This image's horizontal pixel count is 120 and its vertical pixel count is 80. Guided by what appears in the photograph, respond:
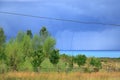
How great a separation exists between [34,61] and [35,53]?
2431 millimetres

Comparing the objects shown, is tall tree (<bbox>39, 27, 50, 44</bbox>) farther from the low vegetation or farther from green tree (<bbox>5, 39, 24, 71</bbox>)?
green tree (<bbox>5, 39, 24, 71</bbox>)

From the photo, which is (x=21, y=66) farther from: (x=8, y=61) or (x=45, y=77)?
(x=45, y=77)

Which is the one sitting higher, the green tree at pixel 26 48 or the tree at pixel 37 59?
the green tree at pixel 26 48

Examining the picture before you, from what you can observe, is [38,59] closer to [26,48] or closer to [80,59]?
[26,48]

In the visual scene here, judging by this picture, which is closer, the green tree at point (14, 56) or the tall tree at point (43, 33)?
the green tree at point (14, 56)

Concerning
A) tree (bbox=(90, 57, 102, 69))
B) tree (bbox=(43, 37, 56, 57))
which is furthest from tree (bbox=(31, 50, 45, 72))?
tree (bbox=(43, 37, 56, 57))

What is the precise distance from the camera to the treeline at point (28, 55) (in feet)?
142

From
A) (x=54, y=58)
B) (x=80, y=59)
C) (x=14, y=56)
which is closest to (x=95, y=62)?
(x=80, y=59)

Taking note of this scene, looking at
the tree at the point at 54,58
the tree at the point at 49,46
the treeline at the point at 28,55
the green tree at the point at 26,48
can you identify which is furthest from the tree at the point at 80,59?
the green tree at the point at 26,48

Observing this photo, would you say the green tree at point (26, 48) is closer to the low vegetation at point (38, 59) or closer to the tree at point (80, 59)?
the low vegetation at point (38, 59)

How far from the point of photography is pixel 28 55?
53.0 meters

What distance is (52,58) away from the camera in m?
52.7

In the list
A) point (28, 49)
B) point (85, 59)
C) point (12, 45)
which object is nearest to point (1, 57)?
point (12, 45)

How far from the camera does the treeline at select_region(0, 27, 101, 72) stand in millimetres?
43250
